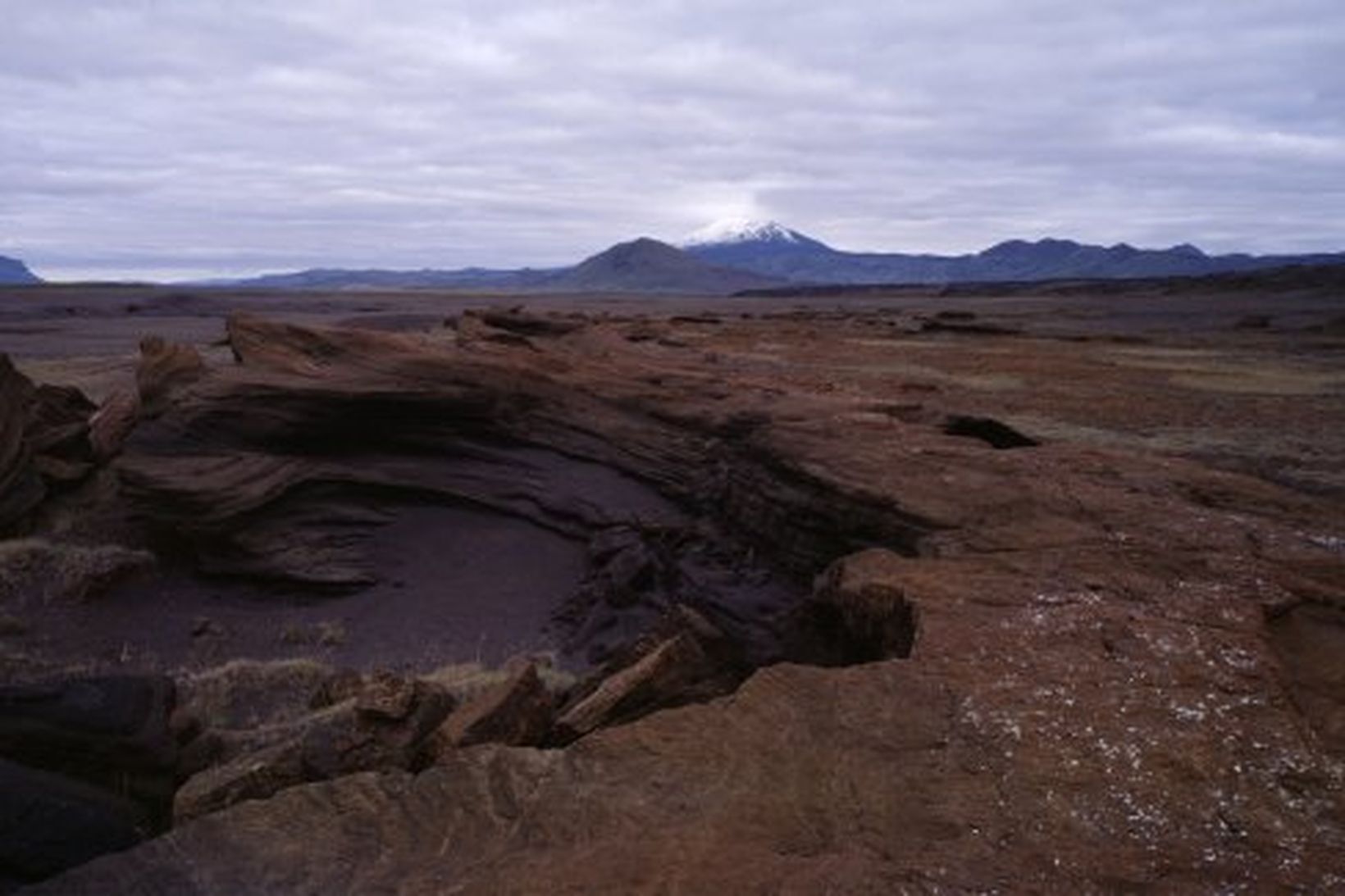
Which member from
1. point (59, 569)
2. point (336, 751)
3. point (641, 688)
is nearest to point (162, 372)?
point (59, 569)

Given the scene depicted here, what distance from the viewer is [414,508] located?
14.4m

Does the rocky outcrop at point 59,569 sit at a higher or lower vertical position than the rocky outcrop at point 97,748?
lower

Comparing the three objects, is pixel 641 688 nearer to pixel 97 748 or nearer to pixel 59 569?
pixel 97 748

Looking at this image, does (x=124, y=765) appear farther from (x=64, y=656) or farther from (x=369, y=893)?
(x=64, y=656)

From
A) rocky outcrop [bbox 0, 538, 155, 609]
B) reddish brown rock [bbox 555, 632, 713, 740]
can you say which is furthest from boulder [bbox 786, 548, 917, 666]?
rocky outcrop [bbox 0, 538, 155, 609]

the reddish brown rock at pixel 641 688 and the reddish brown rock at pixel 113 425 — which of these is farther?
the reddish brown rock at pixel 113 425

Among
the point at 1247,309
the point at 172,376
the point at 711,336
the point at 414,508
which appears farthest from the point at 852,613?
the point at 1247,309

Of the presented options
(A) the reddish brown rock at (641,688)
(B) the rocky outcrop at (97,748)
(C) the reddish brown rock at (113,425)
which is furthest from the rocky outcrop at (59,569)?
(A) the reddish brown rock at (641,688)

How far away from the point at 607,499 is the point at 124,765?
7426mm

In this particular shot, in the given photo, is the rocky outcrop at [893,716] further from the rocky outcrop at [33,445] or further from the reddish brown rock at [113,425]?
the reddish brown rock at [113,425]

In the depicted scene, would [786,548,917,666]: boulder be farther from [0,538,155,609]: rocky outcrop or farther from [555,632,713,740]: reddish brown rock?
[0,538,155,609]: rocky outcrop

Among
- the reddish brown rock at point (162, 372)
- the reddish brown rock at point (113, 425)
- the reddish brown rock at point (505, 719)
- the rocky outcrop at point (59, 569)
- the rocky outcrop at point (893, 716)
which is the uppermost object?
the reddish brown rock at point (162, 372)

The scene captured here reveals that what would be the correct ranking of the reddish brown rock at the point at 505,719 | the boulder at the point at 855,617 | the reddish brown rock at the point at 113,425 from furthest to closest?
the reddish brown rock at the point at 113,425, the boulder at the point at 855,617, the reddish brown rock at the point at 505,719

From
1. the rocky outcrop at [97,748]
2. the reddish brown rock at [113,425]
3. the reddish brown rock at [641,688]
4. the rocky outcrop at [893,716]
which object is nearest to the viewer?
the rocky outcrop at [893,716]
